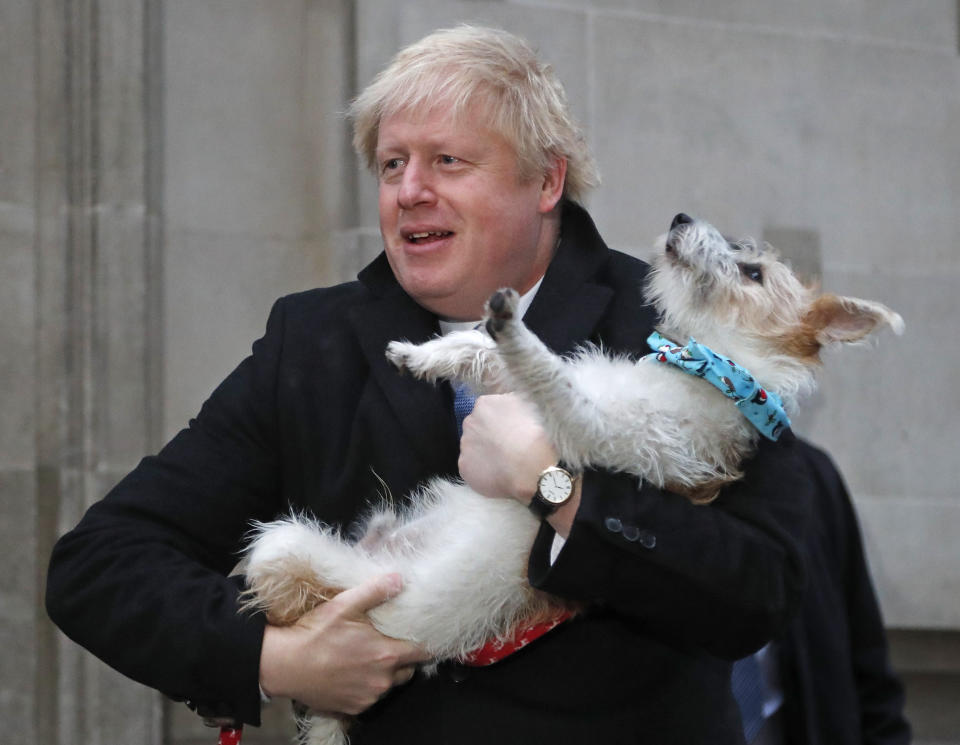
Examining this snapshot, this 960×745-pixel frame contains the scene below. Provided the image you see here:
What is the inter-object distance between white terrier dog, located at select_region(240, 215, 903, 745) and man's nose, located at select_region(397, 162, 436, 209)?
31 cm

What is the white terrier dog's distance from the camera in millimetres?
2523

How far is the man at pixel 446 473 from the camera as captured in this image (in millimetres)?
2350

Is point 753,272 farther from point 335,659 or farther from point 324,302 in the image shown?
point 335,659

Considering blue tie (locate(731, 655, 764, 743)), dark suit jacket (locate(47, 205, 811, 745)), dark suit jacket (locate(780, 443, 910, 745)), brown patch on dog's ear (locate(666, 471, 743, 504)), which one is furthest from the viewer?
dark suit jacket (locate(780, 443, 910, 745))

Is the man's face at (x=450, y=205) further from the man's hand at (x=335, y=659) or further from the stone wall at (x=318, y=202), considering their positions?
the stone wall at (x=318, y=202)

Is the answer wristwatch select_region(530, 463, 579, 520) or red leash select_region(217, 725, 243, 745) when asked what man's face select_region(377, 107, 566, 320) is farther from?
red leash select_region(217, 725, 243, 745)

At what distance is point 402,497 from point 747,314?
0.99 metres

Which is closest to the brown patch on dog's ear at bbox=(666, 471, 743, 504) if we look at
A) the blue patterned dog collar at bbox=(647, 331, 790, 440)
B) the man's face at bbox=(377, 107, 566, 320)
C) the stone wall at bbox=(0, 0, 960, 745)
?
the blue patterned dog collar at bbox=(647, 331, 790, 440)

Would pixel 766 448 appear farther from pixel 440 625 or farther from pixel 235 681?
pixel 235 681

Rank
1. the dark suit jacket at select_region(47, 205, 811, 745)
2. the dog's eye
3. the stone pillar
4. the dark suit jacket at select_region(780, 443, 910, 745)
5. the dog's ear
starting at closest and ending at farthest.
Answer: the dark suit jacket at select_region(47, 205, 811, 745), the dog's ear, the dog's eye, the dark suit jacket at select_region(780, 443, 910, 745), the stone pillar

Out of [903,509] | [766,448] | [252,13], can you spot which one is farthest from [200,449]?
[903,509]

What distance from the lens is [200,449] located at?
2672 millimetres

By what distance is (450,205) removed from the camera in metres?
2.68

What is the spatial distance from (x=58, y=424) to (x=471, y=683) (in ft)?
9.36
